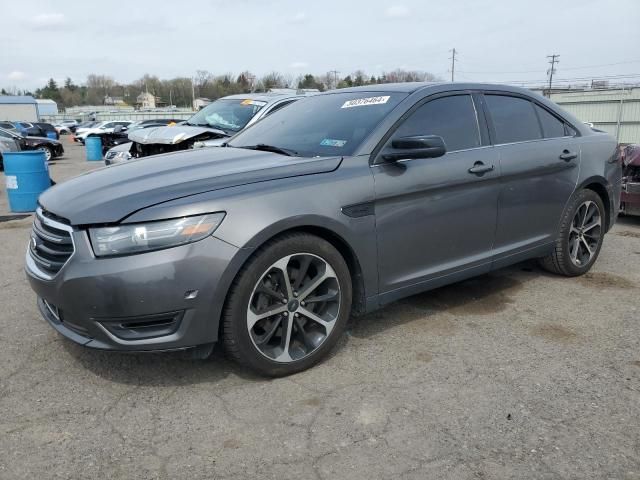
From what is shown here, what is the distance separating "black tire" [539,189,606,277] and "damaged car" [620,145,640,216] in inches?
90.7

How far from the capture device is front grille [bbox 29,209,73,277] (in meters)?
2.87

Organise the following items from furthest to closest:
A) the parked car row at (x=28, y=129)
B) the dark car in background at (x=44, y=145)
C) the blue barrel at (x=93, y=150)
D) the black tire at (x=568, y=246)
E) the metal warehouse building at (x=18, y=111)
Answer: the metal warehouse building at (x=18, y=111), the parked car row at (x=28, y=129), the blue barrel at (x=93, y=150), the dark car in background at (x=44, y=145), the black tire at (x=568, y=246)

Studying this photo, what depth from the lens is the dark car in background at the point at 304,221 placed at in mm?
2727

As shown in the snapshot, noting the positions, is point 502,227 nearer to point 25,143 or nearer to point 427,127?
point 427,127

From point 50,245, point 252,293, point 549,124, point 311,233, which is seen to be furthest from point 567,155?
point 50,245

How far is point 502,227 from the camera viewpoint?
411 cm

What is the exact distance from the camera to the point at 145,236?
8.86 ft

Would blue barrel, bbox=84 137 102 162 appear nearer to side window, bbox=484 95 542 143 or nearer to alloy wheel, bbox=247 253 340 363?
side window, bbox=484 95 542 143

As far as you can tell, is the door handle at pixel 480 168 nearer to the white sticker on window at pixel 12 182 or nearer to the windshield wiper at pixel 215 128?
the windshield wiper at pixel 215 128

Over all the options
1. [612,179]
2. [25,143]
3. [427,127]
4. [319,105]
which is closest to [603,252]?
Result: [612,179]

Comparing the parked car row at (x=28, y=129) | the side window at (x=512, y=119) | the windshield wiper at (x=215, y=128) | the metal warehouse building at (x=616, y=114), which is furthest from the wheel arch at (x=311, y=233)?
the parked car row at (x=28, y=129)

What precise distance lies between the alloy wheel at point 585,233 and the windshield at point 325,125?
215cm

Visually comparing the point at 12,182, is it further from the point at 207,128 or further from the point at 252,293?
the point at 252,293

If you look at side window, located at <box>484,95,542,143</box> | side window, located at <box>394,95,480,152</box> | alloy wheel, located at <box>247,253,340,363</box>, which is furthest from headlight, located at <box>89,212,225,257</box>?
side window, located at <box>484,95,542,143</box>
